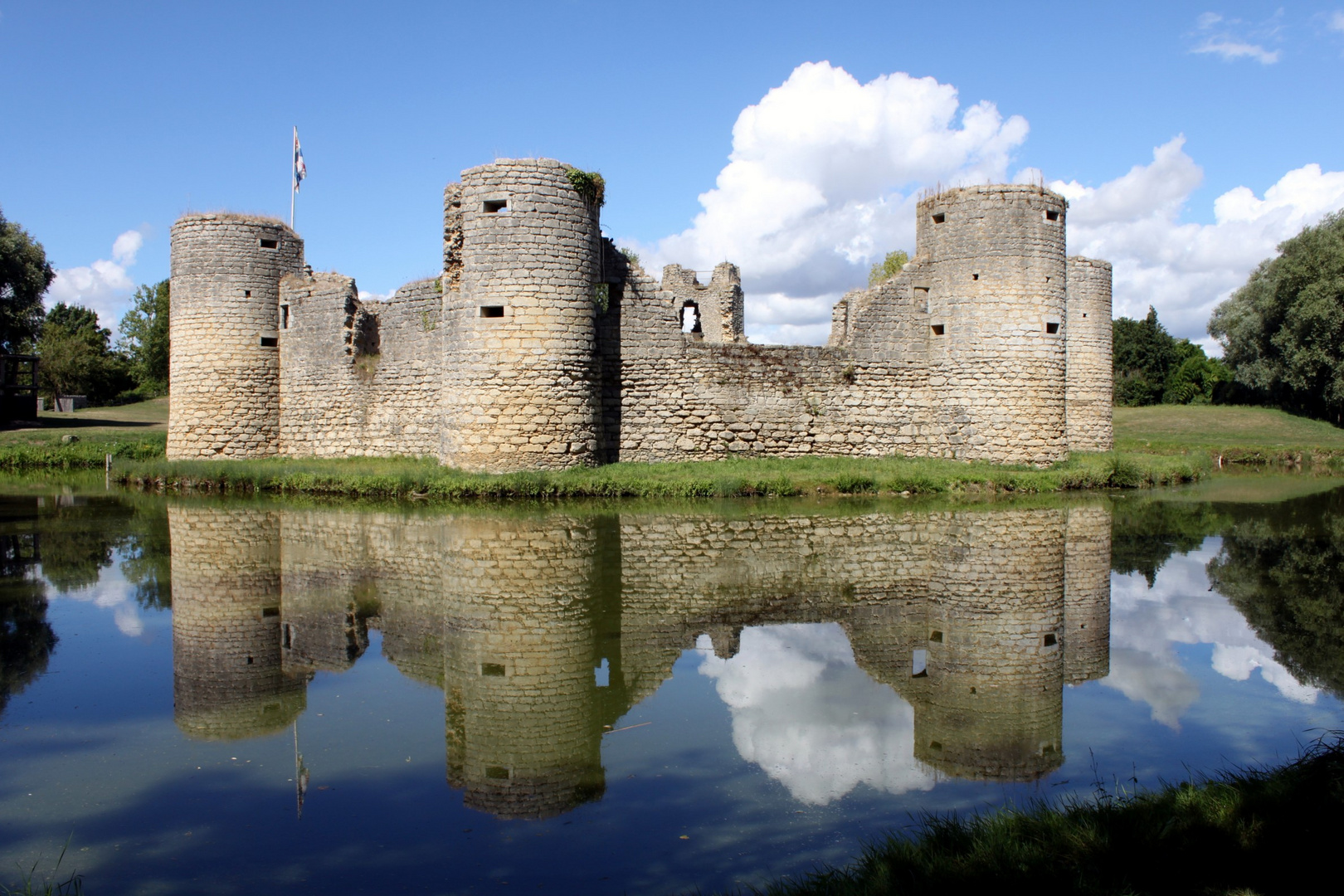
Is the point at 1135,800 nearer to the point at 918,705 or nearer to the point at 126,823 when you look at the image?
the point at 918,705

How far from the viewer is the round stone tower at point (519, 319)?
695 inches

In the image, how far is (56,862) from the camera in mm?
4016

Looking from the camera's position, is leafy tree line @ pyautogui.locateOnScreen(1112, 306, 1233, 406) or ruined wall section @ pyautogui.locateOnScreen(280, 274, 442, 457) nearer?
ruined wall section @ pyautogui.locateOnScreen(280, 274, 442, 457)

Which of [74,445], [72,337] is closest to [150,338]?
[72,337]

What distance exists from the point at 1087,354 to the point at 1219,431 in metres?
11.4

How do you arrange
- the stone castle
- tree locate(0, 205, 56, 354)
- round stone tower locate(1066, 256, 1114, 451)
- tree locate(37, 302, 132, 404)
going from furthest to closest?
tree locate(37, 302, 132, 404)
tree locate(0, 205, 56, 354)
round stone tower locate(1066, 256, 1114, 451)
the stone castle

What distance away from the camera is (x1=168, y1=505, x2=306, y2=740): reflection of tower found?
5.99m

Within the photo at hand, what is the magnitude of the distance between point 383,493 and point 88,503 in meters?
5.27

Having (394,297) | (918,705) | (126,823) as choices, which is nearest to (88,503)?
(394,297)

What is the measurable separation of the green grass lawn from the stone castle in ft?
36.6

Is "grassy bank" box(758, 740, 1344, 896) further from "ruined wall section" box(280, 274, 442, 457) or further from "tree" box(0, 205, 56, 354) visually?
"tree" box(0, 205, 56, 354)

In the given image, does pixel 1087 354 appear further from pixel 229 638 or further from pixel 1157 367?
pixel 1157 367

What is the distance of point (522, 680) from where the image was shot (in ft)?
21.2

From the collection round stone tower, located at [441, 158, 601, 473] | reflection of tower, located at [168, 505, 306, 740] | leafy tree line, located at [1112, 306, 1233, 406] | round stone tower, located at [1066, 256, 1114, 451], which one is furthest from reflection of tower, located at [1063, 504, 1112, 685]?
leafy tree line, located at [1112, 306, 1233, 406]
